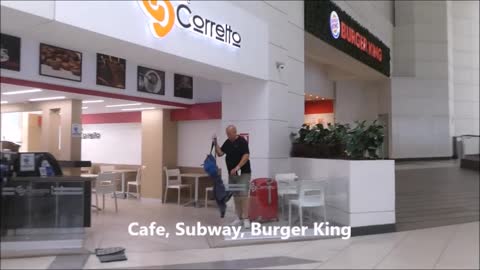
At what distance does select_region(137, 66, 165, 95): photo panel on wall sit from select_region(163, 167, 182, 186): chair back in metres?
1.76

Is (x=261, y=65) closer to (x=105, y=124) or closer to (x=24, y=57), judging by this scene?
(x=24, y=57)

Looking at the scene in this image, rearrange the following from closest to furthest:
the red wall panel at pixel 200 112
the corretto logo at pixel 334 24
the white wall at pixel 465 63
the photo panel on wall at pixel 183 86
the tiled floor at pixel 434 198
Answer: the tiled floor at pixel 434 198, the photo panel on wall at pixel 183 86, the red wall panel at pixel 200 112, the corretto logo at pixel 334 24, the white wall at pixel 465 63

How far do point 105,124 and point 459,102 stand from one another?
52.8ft

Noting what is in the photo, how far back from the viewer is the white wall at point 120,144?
35.5 feet

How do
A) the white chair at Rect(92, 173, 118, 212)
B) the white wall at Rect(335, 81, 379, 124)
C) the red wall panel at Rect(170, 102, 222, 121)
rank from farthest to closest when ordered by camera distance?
the white wall at Rect(335, 81, 379, 124)
the red wall panel at Rect(170, 102, 222, 121)
the white chair at Rect(92, 173, 118, 212)

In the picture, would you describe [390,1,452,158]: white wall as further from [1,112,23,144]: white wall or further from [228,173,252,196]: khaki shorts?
[1,112,23,144]: white wall

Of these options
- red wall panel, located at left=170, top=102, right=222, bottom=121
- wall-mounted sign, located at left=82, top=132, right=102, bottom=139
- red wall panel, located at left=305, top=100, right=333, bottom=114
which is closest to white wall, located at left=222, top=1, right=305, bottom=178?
red wall panel, located at left=170, top=102, right=222, bottom=121

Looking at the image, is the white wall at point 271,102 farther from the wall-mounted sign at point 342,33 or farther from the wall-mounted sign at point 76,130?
the wall-mounted sign at point 76,130

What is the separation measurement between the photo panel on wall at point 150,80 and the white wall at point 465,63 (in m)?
15.4

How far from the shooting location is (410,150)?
56.5 ft

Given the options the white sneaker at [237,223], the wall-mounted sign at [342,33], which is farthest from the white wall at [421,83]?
the white sneaker at [237,223]

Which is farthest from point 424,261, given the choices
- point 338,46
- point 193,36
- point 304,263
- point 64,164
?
point 338,46

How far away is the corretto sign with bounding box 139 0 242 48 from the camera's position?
225 inches

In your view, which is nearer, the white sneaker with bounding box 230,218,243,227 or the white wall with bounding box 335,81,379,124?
the white sneaker with bounding box 230,218,243,227
